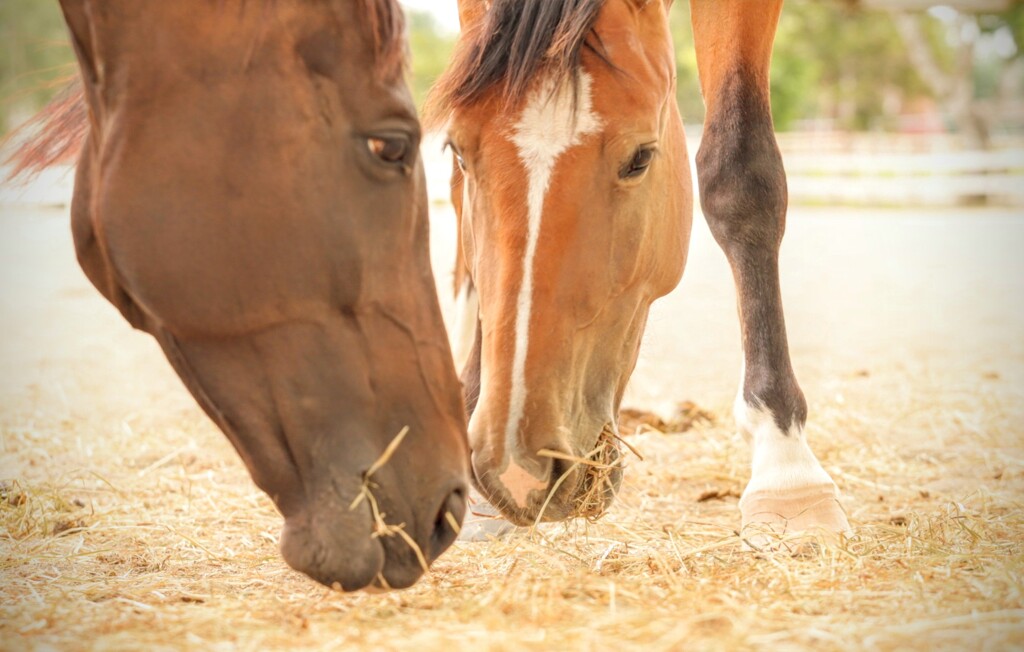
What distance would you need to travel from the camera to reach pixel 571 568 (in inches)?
92.5

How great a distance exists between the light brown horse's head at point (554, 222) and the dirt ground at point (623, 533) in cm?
29

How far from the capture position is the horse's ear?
9.12 feet

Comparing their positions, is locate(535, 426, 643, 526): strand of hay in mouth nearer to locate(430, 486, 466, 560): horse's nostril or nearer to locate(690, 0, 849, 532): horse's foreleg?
locate(430, 486, 466, 560): horse's nostril

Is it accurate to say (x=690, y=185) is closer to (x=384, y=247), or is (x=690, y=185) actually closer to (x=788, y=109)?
(x=384, y=247)

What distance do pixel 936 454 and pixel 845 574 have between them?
7.24 ft

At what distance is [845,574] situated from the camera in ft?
7.39

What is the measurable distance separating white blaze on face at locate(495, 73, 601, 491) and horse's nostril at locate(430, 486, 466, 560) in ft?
1.39

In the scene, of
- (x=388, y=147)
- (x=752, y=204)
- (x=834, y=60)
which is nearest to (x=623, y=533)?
(x=752, y=204)

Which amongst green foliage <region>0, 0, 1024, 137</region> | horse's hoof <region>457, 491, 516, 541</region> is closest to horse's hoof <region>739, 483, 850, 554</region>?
horse's hoof <region>457, 491, 516, 541</region>

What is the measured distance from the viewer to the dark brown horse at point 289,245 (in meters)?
1.69

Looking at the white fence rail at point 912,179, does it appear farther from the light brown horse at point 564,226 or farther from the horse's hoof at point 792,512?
the light brown horse at point 564,226

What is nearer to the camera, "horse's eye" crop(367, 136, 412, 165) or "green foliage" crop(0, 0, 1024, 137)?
"horse's eye" crop(367, 136, 412, 165)

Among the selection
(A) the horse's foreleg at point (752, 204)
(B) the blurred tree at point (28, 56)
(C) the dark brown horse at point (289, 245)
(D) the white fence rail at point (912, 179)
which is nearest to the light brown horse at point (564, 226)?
(A) the horse's foreleg at point (752, 204)

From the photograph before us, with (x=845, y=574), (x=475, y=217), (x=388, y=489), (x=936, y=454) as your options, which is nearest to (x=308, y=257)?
(x=388, y=489)
